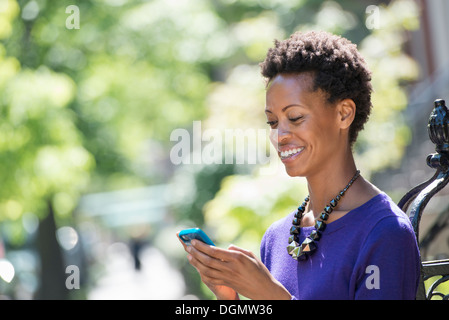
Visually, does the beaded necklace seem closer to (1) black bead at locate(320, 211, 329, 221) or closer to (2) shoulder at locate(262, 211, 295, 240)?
(1) black bead at locate(320, 211, 329, 221)

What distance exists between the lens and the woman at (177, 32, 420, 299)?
1772mm

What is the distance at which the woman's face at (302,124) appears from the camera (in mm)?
1972

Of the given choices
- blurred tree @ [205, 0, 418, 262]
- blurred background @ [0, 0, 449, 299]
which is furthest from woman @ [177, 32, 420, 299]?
blurred tree @ [205, 0, 418, 262]

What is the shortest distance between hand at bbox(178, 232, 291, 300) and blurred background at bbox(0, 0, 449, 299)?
172 cm

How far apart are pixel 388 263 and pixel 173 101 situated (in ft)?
27.4

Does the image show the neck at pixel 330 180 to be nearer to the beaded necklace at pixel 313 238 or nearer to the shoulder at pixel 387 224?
the beaded necklace at pixel 313 238

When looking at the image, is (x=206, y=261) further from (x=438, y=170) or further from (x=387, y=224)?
(x=438, y=170)

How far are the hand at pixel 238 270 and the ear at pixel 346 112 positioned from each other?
562 mm

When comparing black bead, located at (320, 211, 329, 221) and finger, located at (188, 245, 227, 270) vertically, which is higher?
black bead, located at (320, 211, 329, 221)

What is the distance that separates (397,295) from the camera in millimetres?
1753

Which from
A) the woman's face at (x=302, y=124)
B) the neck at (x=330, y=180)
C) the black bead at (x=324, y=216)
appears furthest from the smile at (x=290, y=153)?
the black bead at (x=324, y=216)

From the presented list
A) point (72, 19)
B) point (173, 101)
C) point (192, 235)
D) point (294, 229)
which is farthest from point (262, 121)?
point (192, 235)

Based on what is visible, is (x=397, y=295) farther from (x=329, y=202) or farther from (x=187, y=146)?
(x=187, y=146)
